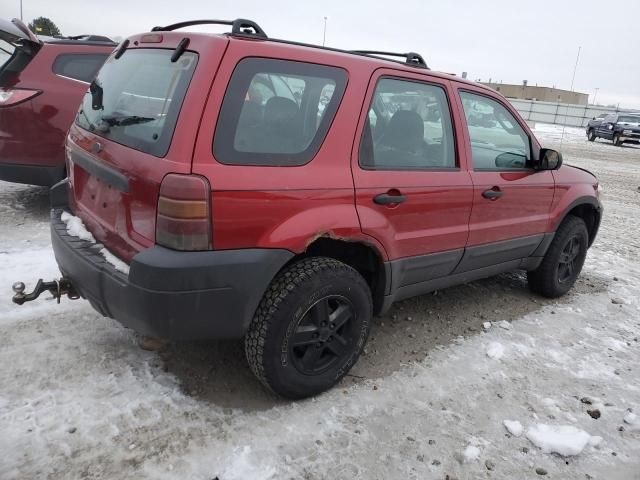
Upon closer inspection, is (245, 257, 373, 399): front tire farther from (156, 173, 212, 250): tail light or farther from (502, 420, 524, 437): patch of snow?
(502, 420, 524, 437): patch of snow

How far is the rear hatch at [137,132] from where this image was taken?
221 centimetres

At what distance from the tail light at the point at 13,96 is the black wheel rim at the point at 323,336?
4027 millimetres

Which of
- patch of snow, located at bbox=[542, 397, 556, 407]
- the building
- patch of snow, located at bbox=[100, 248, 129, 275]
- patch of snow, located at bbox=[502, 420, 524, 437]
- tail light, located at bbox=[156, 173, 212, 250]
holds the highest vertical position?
the building

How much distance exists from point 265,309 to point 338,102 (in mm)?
1129

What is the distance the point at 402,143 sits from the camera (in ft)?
9.92

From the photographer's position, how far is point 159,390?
2697 mm

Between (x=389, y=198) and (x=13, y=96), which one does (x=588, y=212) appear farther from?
(x=13, y=96)

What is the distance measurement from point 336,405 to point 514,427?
0.95 m

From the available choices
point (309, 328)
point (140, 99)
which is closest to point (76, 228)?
point (140, 99)

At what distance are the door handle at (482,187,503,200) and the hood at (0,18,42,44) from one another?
4.58 m

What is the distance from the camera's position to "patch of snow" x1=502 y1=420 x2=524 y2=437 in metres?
2.65

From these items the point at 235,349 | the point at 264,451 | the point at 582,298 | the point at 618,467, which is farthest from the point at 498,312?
the point at 264,451

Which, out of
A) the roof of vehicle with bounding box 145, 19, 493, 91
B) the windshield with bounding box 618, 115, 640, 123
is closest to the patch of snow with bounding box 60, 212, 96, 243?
the roof of vehicle with bounding box 145, 19, 493, 91

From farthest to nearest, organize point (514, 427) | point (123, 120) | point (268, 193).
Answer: point (514, 427), point (123, 120), point (268, 193)
